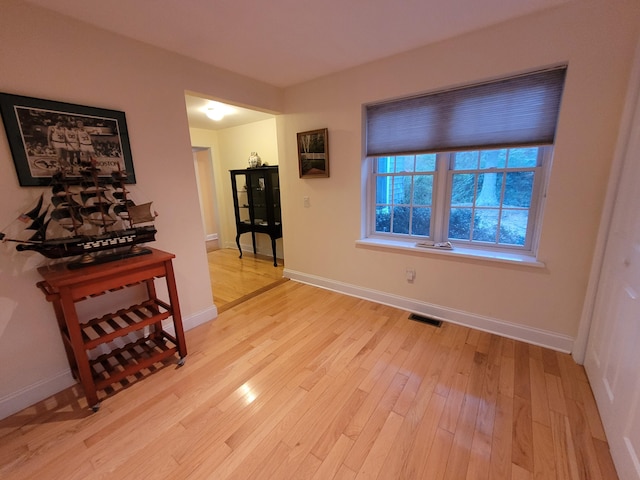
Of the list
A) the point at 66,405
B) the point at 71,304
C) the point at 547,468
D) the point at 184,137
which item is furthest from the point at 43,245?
the point at 547,468

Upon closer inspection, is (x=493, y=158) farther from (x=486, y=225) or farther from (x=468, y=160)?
(x=486, y=225)

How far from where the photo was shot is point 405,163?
2.55 metres

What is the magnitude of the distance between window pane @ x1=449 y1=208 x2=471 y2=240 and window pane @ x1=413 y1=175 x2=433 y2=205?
244mm

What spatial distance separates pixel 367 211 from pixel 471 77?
4.57 ft

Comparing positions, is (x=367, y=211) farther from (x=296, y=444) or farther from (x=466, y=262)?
(x=296, y=444)

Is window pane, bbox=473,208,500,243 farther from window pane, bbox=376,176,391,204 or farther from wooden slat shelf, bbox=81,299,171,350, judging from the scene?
wooden slat shelf, bbox=81,299,171,350

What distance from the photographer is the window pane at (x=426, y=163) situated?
239cm

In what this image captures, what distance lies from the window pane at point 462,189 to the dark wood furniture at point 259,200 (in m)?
2.49

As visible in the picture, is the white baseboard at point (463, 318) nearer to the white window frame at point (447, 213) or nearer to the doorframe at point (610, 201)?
the doorframe at point (610, 201)

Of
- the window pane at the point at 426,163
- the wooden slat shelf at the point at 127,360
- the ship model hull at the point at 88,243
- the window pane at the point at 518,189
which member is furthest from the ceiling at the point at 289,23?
the wooden slat shelf at the point at 127,360

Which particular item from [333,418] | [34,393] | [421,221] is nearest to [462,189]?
[421,221]

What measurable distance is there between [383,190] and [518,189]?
112cm

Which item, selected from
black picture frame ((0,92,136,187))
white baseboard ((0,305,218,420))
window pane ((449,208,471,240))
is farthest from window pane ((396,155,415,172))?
white baseboard ((0,305,218,420))

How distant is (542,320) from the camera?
200cm
